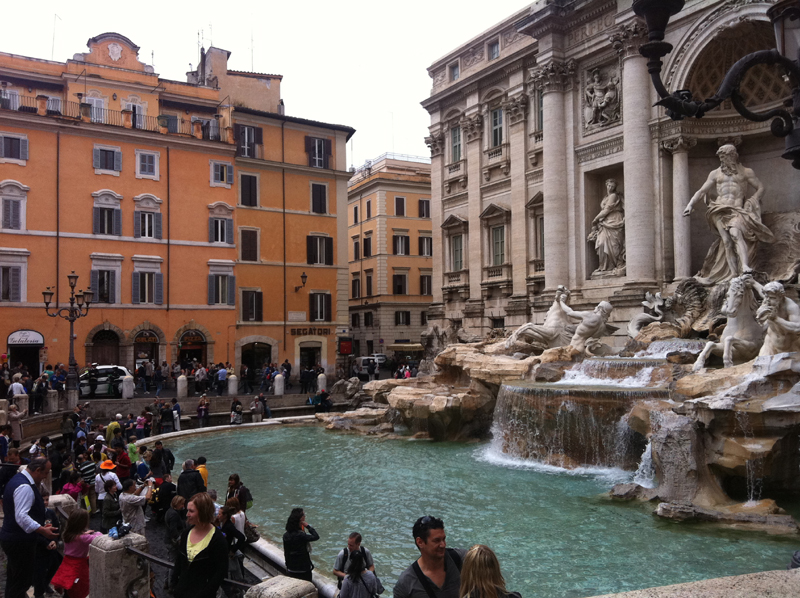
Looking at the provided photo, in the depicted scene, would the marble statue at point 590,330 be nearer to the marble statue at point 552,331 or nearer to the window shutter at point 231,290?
the marble statue at point 552,331

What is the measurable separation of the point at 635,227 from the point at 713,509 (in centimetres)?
1332

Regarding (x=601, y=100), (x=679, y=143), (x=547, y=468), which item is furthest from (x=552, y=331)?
(x=601, y=100)

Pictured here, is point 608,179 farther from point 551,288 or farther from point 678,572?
point 678,572

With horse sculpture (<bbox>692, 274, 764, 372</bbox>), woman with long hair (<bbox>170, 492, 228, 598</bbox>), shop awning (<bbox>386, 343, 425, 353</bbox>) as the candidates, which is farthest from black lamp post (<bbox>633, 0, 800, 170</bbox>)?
shop awning (<bbox>386, 343, 425, 353</bbox>)

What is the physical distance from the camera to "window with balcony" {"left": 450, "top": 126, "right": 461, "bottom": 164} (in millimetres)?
31797

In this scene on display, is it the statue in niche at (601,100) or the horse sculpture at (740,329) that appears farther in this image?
the statue in niche at (601,100)

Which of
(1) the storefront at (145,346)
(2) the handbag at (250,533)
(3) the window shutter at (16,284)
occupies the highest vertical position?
(3) the window shutter at (16,284)

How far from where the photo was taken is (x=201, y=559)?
5.08 metres

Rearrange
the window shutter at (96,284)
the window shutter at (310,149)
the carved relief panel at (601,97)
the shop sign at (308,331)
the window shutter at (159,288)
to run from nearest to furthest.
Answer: the carved relief panel at (601,97), the window shutter at (96,284), the window shutter at (159,288), the shop sign at (308,331), the window shutter at (310,149)

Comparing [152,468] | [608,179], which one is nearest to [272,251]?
[608,179]

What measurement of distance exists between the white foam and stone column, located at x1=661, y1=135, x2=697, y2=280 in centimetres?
940

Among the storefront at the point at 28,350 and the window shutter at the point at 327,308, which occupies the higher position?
the window shutter at the point at 327,308

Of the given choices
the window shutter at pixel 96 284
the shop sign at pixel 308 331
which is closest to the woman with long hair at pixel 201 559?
the window shutter at pixel 96 284

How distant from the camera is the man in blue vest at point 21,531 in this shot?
254 inches
